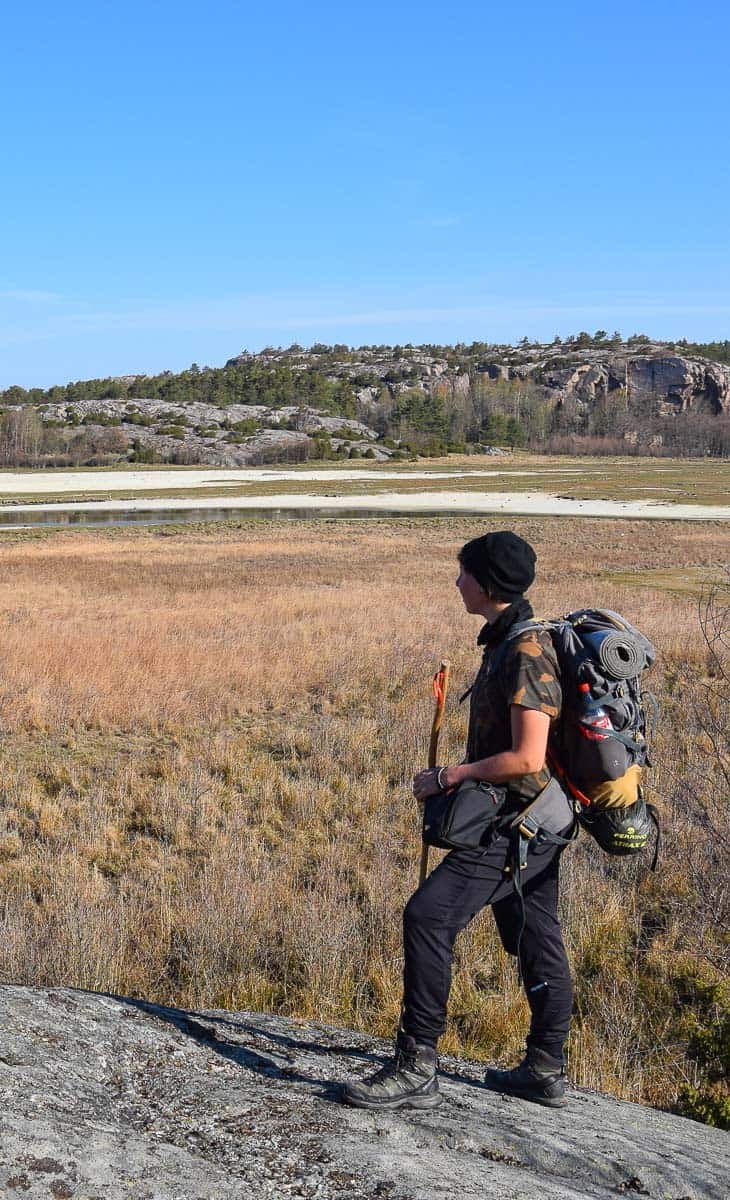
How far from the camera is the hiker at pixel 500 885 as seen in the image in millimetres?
3664

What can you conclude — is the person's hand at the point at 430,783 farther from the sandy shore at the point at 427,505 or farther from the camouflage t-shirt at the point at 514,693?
the sandy shore at the point at 427,505

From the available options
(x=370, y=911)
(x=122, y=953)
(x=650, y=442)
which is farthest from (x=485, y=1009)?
(x=650, y=442)

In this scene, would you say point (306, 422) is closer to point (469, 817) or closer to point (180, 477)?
point (180, 477)

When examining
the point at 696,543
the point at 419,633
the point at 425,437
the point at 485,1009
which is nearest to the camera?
the point at 485,1009

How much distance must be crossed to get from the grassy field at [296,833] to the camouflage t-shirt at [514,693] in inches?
72.0

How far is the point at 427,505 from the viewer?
6178 centimetres

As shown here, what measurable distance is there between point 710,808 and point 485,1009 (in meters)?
2.88

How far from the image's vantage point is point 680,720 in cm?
1123

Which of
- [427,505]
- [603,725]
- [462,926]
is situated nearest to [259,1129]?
[462,926]

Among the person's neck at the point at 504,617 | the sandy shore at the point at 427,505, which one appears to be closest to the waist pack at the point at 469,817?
the person's neck at the point at 504,617

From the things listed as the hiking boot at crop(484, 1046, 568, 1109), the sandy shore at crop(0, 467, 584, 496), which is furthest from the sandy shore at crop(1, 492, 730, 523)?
the hiking boot at crop(484, 1046, 568, 1109)

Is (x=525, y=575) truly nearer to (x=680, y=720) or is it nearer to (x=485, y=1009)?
(x=485, y=1009)

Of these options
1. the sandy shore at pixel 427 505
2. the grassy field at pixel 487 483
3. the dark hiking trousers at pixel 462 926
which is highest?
the grassy field at pixel 487 483

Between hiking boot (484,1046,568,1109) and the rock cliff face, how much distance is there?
2.1 inches
